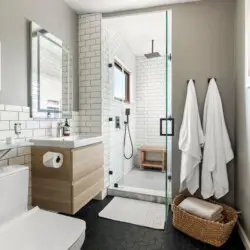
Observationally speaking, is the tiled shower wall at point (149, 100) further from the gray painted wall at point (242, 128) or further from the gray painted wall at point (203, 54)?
the gray painted wall at point (242, 128)

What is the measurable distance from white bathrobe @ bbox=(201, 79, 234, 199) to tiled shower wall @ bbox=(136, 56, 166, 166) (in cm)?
215

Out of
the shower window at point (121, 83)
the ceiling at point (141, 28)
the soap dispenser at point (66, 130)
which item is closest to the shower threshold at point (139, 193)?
the soap dispenser at point (66, 130)

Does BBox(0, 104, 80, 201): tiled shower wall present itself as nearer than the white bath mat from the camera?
Yes

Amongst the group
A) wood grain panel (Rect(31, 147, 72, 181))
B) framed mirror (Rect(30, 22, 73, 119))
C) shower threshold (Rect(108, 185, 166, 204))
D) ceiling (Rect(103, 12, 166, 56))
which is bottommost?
shower threshold (Rect(108, 185, 166, 204))

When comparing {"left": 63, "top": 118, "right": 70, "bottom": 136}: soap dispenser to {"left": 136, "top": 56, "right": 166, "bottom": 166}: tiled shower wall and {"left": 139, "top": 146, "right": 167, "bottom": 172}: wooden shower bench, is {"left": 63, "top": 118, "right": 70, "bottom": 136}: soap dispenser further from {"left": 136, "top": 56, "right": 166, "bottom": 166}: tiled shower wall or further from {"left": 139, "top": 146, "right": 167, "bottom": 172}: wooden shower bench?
{"left": 136, "top": 56, "right": 166, "bottom": 166}: tiled shower wall

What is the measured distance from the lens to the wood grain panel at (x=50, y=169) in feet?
5.90

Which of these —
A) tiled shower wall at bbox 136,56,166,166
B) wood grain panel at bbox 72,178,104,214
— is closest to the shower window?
tiled shower wall at bbox 136,56,166,166

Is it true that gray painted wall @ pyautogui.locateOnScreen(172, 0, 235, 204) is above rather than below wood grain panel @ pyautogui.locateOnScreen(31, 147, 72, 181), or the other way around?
above

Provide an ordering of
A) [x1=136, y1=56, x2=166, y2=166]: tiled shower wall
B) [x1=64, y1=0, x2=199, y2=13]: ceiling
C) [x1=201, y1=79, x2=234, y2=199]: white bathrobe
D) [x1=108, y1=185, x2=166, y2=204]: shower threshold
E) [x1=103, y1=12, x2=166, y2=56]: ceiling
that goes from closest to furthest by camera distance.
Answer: [x1=201, y1=79, x2=234, y2=199]: white bathrobe < [x1=64, y1=0, x2=199, y2=13]: ceiling < [x1=108, y1=185, x2=166, y2=204]: shower threshold < [x1=103, y1=12, x2=166, y2=56]: ceiling < [x1=136, y1=56, x2=166, y2=166]: tiled shower wall

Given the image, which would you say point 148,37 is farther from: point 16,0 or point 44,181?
point 44,181

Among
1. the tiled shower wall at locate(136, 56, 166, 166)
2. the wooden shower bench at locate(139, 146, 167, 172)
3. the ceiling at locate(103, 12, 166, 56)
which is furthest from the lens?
the tiled shower wall at locate(136, 56, 166, 166)

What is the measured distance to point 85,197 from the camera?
2.04 m

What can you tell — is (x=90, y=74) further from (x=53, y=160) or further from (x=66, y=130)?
(x=53, y=160)

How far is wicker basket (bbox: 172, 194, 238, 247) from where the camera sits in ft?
5.89
